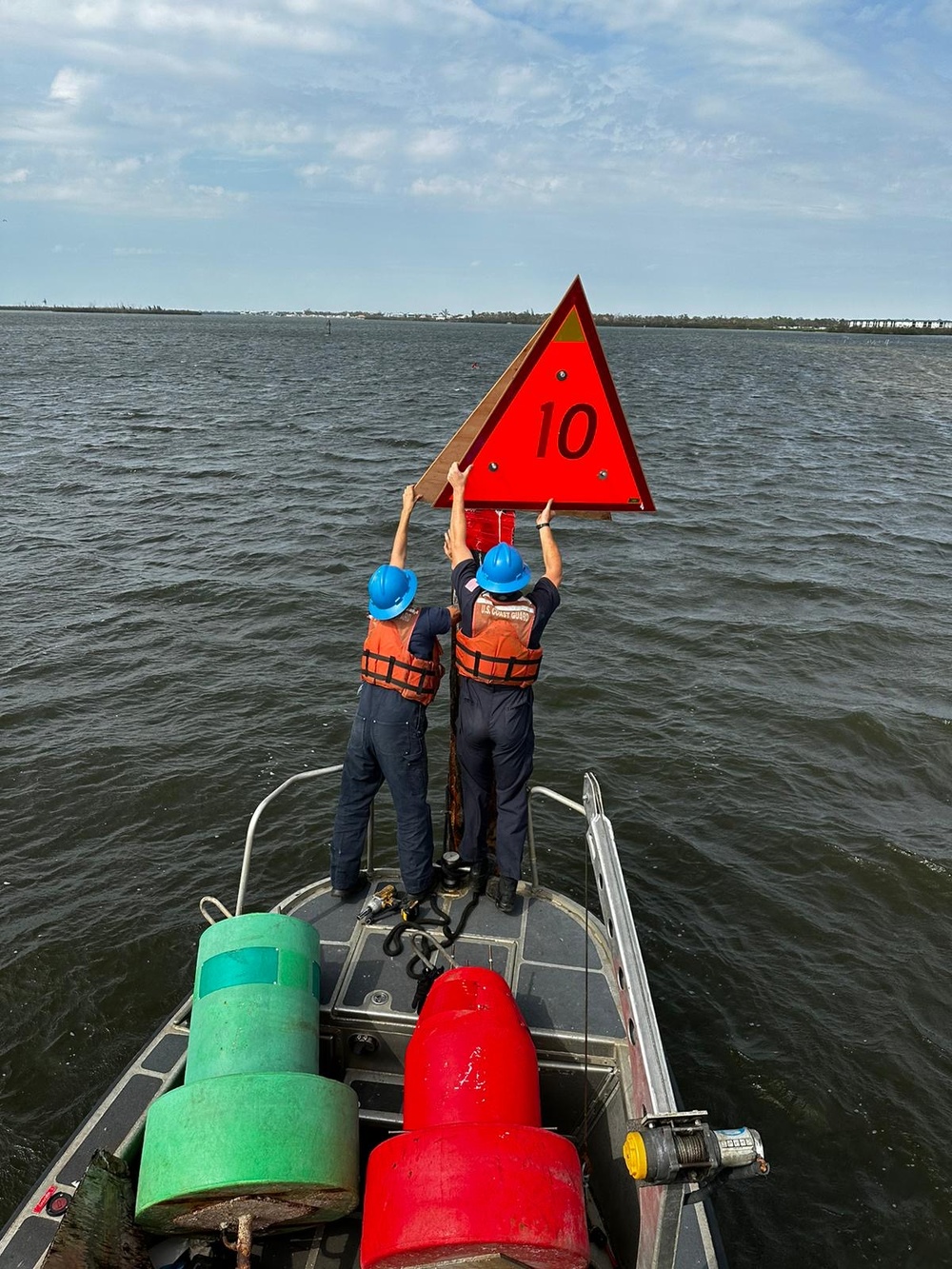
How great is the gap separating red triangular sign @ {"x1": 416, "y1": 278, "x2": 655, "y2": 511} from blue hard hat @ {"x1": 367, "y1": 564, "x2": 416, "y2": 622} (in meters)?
0.50

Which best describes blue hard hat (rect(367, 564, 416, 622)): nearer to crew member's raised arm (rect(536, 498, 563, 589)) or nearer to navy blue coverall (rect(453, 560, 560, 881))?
navy blue coverall (rect(453, 560, 560, 881))

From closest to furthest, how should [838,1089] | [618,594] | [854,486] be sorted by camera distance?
[838,1089], [618,594], [854,486]

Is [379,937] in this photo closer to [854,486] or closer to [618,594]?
Result: [618,594]

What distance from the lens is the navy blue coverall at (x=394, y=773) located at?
4.84 meters

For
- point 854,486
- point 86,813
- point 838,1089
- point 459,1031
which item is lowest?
point 838,1089

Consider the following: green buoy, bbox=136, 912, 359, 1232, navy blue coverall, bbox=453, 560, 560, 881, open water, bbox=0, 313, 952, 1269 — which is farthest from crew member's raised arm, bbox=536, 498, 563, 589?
open water, bbox=0, 313, 952, 1269

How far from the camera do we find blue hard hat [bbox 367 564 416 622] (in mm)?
4664

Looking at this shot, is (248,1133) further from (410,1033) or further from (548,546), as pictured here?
(548,546)

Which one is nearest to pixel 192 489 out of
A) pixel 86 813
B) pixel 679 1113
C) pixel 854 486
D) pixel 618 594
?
pixel 618 594

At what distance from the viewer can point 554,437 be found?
4.71 m

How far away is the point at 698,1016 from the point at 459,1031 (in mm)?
4220

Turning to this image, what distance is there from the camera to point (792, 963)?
24.1 feet

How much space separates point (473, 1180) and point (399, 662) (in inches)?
106

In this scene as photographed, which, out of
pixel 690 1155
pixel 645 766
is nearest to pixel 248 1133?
pixel 690 1155
